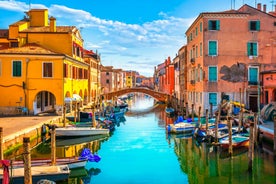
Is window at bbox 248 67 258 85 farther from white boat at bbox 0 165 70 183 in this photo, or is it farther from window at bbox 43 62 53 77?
white boat at bbox 0 165 70 183

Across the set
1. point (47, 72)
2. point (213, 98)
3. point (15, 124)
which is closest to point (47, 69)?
point (47, 72)

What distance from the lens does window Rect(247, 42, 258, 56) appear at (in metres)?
25.9

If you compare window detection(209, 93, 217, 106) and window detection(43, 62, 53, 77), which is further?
window detection(209, 93, 217, 106)

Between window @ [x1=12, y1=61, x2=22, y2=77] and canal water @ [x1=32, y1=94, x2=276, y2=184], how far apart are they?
816 centimetres

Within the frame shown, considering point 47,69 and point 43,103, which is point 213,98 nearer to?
point 47,69

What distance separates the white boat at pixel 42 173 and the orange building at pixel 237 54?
57.1 feet

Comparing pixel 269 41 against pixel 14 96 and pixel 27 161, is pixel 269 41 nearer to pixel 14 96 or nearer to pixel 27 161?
pixel 14 96

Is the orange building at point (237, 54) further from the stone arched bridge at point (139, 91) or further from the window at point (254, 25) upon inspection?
the stone arched bridge at point (139, 91)

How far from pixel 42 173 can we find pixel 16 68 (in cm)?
1575

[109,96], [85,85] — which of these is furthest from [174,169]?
[109,96]

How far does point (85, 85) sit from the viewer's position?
3484 centimetres

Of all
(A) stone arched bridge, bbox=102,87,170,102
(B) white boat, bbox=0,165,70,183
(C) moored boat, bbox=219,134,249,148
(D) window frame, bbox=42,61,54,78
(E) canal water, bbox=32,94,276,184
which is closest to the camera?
(B) white boat, bbox=0,165,70,183

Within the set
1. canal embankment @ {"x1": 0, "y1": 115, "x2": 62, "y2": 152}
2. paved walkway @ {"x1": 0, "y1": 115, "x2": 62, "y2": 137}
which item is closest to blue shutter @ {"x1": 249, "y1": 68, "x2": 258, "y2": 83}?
canal embankment @ {"x1": 0, "y1": 115, "x2": 62, "y2": 152}

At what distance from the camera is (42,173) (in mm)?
10633
